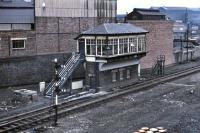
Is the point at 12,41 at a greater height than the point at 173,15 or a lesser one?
lesser

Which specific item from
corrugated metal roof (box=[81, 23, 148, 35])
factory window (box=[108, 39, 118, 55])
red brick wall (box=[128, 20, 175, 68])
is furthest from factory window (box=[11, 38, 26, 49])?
red brick wall (box=[128, 20, 175, 68])

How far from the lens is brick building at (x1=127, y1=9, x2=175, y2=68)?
54.3m

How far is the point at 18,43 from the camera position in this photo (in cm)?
4122

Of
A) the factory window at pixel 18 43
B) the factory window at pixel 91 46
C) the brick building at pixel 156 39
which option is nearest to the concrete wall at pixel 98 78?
the factory window at pixel 91 46

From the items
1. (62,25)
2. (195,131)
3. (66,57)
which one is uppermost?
(62,25)

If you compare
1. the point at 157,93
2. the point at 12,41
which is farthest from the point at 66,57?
the point at 157,93

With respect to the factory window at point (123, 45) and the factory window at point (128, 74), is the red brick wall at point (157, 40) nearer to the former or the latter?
the factory window at point (128, 74)

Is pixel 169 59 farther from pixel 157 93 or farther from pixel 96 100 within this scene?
pixel 96 100

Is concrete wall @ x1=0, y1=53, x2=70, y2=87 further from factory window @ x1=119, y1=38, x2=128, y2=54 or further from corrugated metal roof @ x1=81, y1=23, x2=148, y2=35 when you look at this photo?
factory window @ x1=119, y1=38, x2=128, y2=54

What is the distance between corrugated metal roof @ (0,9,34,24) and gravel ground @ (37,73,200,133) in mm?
14847

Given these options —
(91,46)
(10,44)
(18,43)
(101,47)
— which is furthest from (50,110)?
(18,43)

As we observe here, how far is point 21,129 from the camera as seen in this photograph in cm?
2530

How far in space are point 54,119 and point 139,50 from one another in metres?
18.4

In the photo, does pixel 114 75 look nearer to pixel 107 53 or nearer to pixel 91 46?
pixel 107 53
